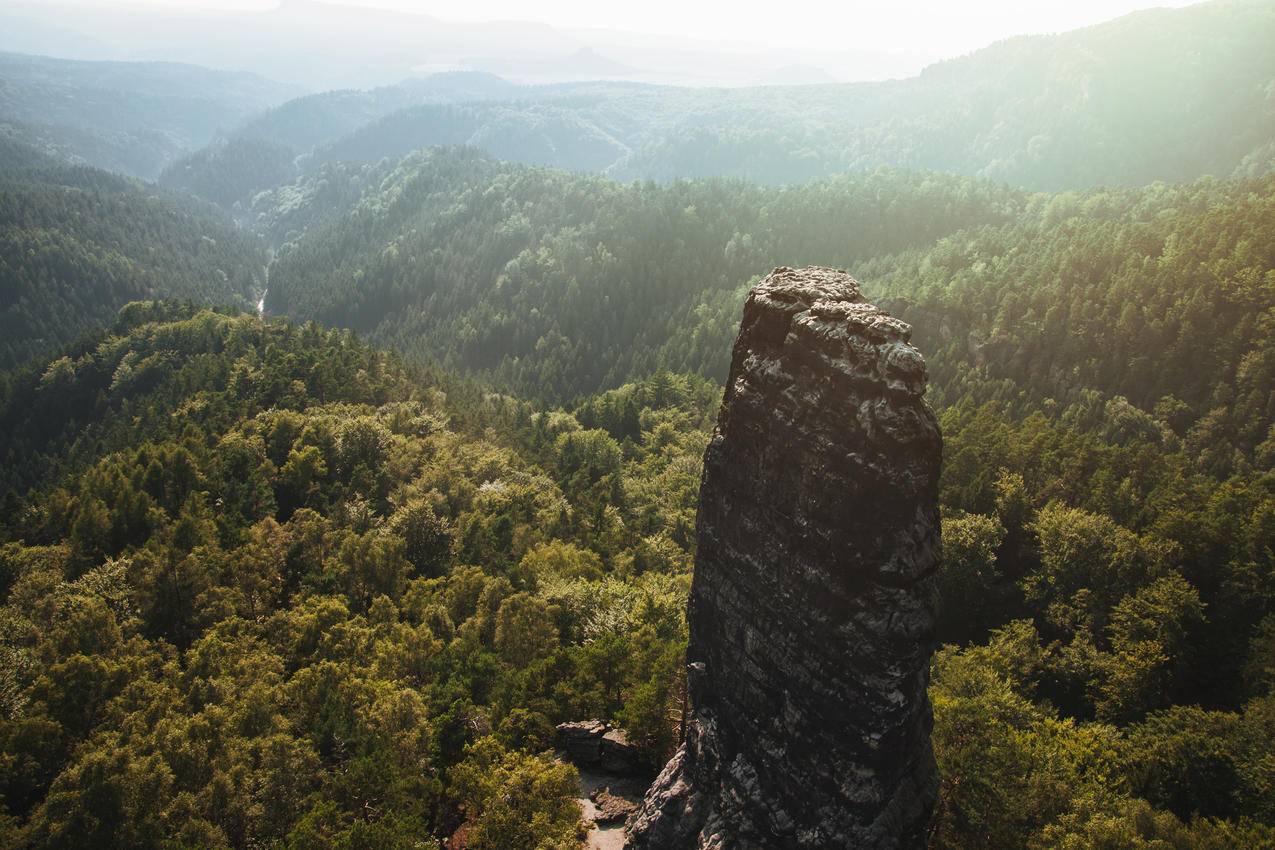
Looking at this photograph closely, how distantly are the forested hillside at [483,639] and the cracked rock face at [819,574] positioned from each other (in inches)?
505

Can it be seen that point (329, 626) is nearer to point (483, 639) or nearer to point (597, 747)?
point (483, 639)

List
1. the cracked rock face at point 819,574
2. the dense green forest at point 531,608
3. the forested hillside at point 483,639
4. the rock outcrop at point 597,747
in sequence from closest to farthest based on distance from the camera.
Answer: the cracked rock face at point 819,574 → the forested hillside at point 483,639 → the dense green forest at point 531,608 → the rock outcrop at point 597,747

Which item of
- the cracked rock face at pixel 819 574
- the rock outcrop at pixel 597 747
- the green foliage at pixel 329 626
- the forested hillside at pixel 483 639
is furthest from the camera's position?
the rock outcrop at pixel 597 747

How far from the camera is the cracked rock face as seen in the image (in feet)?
82.1

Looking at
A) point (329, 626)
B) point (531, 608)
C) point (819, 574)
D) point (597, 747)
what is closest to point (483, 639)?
point (531, 608)

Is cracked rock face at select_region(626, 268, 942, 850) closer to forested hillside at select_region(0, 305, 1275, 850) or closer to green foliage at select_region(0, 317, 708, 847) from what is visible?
forested hillside at select_region(0, 305, 1275, 850)

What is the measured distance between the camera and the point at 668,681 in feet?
157

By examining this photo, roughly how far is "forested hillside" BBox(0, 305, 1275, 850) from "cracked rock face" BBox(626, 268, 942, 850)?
1283cm

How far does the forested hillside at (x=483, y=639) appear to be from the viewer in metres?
41.4

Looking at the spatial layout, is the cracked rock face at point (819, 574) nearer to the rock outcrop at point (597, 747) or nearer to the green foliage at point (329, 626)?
the green foliage at point (329, 626)

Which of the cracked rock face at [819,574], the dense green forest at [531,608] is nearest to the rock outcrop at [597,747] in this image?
the dense green forest at [531,608]

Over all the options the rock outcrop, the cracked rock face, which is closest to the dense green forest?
the rock outcrop

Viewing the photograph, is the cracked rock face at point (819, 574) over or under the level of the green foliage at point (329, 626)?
over

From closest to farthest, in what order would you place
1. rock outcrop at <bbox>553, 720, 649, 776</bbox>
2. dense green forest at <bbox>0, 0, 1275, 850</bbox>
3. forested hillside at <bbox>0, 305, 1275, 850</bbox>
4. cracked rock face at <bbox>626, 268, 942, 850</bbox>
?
1. cracked rock face at <bbox>626, 268, 942, 850</bbox>
2. forested hillside at <bbox>0, 305, 1275, 850</bbox>
3. dense green forest at <bbox>0, 0, 1275, 850</bbox>
4. rock outcrop at <bbox>553, 720, 649, 776</bbox>
